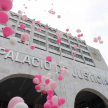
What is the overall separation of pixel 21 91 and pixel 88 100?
7.54m

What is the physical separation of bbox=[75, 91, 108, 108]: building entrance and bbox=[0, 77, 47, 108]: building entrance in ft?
13.0

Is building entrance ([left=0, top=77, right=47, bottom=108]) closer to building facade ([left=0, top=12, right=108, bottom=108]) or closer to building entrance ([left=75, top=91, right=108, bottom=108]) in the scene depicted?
building facade ([left=0, top=12, right=108, bottom=108])

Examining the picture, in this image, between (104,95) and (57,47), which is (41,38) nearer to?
(57,47)

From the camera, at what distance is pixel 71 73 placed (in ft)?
34.2

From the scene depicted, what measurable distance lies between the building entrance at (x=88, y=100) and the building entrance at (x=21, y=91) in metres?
3.95

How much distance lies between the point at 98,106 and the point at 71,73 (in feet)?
17.6

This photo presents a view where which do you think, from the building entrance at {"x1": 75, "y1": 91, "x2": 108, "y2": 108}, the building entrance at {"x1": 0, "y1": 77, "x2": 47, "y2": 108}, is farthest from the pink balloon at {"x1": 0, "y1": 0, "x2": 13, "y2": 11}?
the building entrance at {"x1": 75, "y1": 91, "x2": 108, "y2": 108}

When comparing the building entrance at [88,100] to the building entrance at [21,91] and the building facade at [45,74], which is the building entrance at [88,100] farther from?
the building entrance at [21,91]

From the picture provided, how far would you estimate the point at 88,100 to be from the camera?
13227 millimetres

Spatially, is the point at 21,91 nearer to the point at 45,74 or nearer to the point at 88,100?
the point at 45,74

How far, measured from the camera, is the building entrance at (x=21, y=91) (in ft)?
32.0

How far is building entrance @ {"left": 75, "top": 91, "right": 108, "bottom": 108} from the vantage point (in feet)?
39.4

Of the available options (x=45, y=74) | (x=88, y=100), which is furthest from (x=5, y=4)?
(x=88, y=100)

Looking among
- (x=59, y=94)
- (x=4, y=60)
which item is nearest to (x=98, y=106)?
(x=59, y=94)
